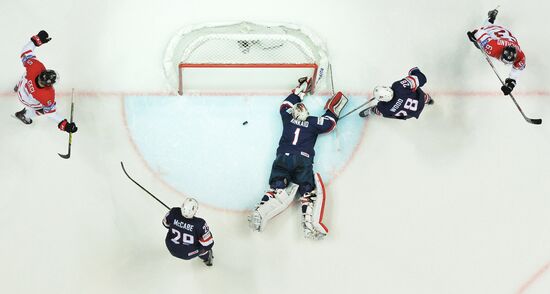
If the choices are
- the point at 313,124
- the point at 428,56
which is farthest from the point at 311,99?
the point at 428,56

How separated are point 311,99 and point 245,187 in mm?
1025

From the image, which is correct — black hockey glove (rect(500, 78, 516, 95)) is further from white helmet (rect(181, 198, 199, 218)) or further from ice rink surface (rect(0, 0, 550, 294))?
white helmet (rect(181, 198, 199, 218))

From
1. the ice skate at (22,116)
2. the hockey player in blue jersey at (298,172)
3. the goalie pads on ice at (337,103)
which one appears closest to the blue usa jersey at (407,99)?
the goalie pads on ice at (337,103)

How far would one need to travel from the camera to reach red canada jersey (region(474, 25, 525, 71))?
5.80 meters

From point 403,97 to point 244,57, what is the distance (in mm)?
1508

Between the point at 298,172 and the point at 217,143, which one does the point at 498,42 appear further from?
the point at 217,143

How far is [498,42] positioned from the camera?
229 inches

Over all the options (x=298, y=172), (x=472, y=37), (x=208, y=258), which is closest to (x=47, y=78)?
(x=208, y=258)

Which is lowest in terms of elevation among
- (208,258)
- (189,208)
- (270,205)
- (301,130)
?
(208,258)

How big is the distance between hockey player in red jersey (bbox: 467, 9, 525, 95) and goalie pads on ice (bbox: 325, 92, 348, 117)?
4.35ft

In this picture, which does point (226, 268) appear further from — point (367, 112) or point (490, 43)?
point (490, 43)

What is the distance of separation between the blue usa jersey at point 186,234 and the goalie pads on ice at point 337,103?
1.60m

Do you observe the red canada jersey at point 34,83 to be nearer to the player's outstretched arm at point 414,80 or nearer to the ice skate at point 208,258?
the ice skate at point 208,258

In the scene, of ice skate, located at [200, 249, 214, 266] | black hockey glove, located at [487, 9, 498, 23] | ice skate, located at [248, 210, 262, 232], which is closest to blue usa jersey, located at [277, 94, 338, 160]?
ice skate, located at [248, 210, 262, 232]
